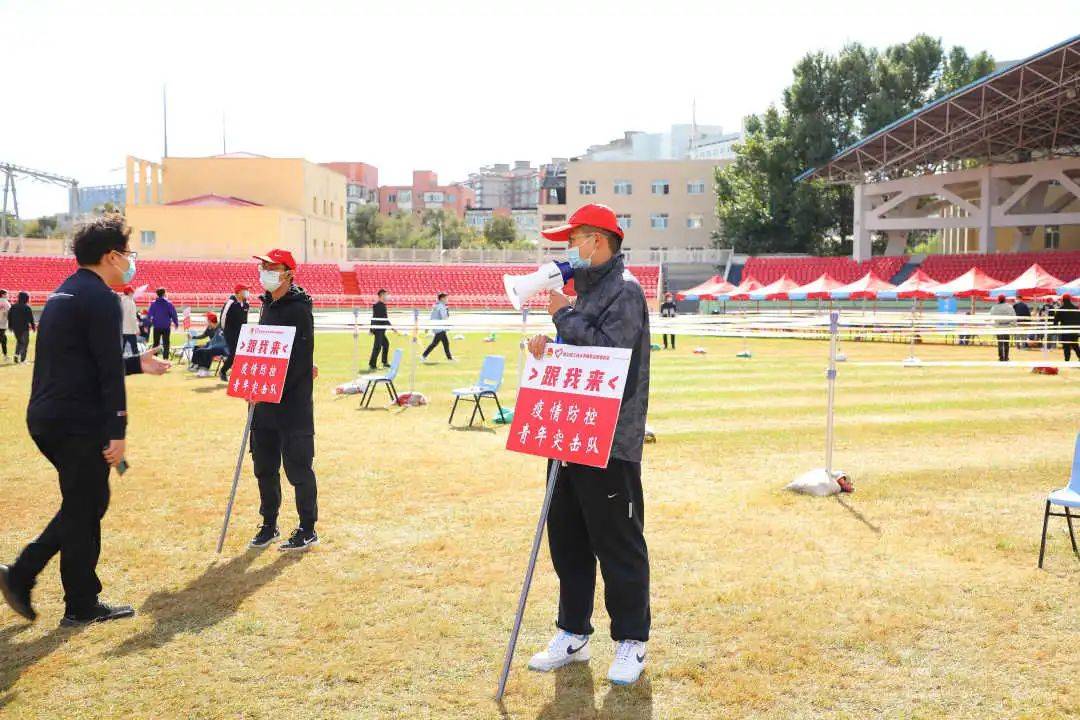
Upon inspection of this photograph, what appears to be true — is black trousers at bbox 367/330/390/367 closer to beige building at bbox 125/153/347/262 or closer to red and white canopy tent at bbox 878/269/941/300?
red and white canopy tent at bbox 878/269/941/300

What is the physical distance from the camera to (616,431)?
4.52m

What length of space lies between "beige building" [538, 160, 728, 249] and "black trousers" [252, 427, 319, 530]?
66.4m

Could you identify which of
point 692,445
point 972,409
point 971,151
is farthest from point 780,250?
point 692,445

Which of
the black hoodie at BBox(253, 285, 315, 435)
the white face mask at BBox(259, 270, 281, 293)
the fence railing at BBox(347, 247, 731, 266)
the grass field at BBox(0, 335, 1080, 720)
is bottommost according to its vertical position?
the grass field at BBox(0, 335, 1080, 720)

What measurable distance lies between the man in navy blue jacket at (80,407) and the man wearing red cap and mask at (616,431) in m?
2.39

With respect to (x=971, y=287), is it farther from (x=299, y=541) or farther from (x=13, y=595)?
(x=13, y=595)

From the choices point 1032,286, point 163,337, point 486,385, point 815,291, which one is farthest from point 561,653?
point 815,291

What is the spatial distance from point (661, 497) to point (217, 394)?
1114cm

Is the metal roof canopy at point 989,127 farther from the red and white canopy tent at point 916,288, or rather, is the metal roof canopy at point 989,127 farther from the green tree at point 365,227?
the green tree at point 365,227

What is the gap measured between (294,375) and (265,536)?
1.29 meters

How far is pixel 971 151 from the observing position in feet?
161

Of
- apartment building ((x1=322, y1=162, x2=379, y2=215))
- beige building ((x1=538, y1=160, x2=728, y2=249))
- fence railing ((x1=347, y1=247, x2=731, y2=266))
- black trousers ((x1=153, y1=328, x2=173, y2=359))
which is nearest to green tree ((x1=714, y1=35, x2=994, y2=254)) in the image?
fence railing ((x1=347, y1=247, x2=731, y2=266))

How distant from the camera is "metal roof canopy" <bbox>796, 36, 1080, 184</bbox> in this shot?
1532 inches

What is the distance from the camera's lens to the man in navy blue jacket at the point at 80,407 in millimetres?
5043
